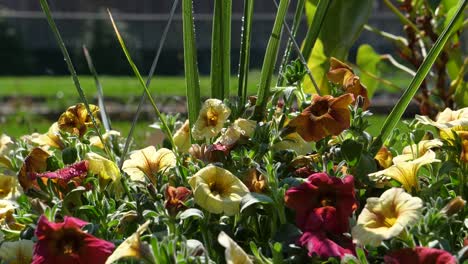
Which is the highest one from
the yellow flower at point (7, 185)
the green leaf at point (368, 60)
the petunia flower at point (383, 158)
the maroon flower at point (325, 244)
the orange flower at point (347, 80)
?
the orange flower at point (347, 80)

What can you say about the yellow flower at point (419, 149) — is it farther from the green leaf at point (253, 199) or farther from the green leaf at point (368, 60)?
the green leaf at point (368, 60)

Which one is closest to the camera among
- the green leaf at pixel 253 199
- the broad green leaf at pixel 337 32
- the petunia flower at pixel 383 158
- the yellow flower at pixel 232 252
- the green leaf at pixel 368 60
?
the yellow flower at pixel 232 252

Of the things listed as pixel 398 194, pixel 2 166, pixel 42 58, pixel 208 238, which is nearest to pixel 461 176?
pixel 398 194

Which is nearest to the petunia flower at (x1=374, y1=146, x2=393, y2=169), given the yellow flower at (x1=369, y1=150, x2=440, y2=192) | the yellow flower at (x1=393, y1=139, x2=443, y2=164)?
the yellow flower at (x1=393, y1=139, x2=443, y2=164)

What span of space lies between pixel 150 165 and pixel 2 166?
0.28 m

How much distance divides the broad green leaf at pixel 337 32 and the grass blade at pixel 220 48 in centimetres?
49

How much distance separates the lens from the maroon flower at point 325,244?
0.93 meters

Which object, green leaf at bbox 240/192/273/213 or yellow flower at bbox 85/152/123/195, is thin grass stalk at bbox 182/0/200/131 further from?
green leaf at bbox 240/192/273/213

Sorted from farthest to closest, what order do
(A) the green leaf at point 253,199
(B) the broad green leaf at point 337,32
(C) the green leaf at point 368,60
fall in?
(C) the green leaf at point 368,60 < (B) the broad green leaf at point 337,32 < (A) the green leaf at point 253,199

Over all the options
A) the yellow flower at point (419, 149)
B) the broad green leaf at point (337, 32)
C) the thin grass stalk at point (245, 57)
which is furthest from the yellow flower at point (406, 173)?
the broad green leaf at point (337, 32)

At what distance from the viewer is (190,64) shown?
1244 mm

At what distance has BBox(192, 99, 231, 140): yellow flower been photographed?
1142mm

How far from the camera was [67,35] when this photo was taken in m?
15.5

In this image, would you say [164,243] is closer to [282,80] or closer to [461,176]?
[461,176]
